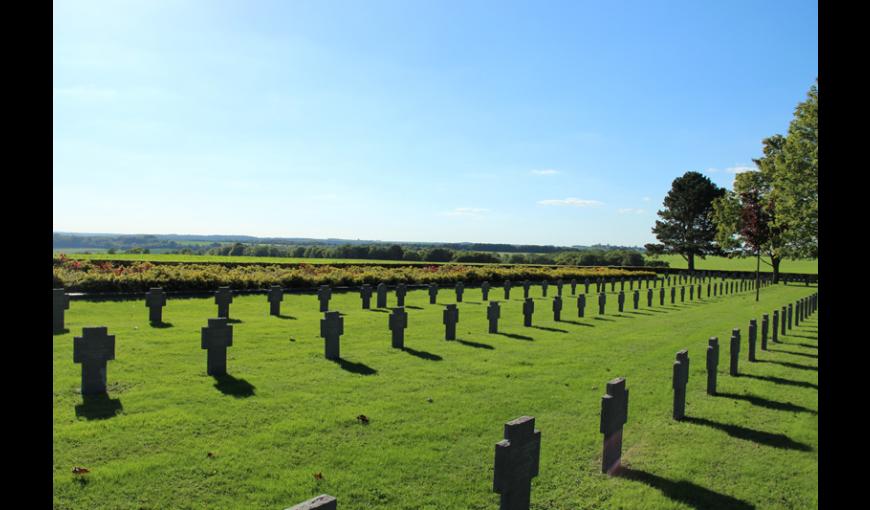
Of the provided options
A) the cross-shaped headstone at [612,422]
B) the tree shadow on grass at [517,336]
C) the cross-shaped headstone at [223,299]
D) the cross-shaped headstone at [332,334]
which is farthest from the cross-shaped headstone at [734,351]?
the cross-shaped headstone at [223,299]

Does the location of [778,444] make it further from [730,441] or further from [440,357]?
[440,357]

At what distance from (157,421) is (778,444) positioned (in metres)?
7.37

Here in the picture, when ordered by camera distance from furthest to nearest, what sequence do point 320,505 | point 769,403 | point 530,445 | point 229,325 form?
point 229,325
point 769,403
point 530,445
point 320,505

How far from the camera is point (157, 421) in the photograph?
6.85m

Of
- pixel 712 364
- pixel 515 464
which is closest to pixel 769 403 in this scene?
pixel 712 364

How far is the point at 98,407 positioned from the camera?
736 centimetres

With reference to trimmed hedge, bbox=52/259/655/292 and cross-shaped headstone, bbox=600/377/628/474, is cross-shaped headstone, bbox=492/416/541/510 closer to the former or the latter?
cross-shaped headstone, bbox=600/377/628/474

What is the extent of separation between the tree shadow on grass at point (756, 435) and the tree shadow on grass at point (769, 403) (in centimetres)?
149

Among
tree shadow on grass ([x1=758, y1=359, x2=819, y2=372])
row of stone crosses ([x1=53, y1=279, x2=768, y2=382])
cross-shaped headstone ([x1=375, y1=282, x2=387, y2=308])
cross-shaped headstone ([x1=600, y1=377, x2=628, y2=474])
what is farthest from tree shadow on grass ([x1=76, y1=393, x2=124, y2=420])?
cross-shaped headstone ([x1=375, y1=282, x2=387, y2=308])

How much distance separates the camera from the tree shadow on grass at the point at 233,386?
8.27 meters

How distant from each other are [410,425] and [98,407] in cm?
395

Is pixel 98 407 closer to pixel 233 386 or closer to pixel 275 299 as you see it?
pixel 233 386
